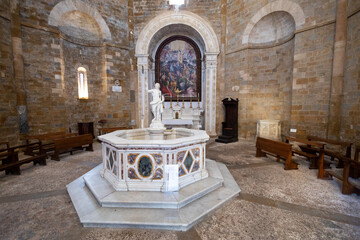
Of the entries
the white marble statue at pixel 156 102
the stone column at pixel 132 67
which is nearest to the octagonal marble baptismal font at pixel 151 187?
the white marble statue at pixel 156 102

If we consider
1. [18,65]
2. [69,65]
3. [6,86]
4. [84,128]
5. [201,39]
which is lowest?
[84,128]

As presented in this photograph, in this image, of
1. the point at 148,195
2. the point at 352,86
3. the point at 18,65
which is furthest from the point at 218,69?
the point at 18,65

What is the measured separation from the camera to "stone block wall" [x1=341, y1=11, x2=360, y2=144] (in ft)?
17.4

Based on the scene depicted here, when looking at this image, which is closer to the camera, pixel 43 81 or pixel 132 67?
pixel 43 81

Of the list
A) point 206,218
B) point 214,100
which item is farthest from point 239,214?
point 214,100

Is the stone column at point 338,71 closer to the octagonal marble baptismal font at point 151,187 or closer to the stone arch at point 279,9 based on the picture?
the stone arch at point 279,9

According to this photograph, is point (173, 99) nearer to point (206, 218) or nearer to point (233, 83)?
point (233, 83)

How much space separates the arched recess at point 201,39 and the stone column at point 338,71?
4.85 metres

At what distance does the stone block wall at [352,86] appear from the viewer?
530 cm

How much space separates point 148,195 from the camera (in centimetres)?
302

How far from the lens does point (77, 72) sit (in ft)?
28.1

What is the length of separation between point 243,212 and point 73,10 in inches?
409

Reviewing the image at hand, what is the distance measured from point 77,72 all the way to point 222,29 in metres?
8.07

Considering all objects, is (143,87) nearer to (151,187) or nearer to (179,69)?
(179,69)
